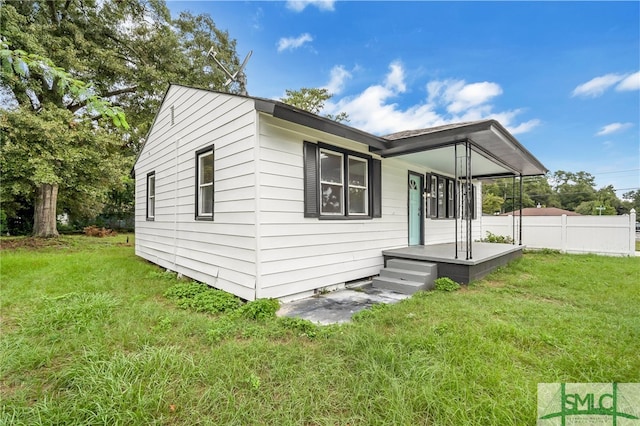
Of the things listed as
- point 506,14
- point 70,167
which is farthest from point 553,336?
point 70,167

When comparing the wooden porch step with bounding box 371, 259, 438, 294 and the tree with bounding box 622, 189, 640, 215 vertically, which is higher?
the tree with bounding box 622, 189, 640, 215

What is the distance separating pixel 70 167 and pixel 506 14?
13997mm

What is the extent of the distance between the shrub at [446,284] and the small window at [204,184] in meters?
4.24

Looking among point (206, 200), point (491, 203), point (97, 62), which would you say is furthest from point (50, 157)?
point (491, 203)

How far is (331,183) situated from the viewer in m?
4.96

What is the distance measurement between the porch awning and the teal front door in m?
0.47

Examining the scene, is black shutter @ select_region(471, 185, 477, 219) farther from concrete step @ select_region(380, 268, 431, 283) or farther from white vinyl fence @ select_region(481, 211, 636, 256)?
concrete step @ select_region(380, 268, 431, 283)

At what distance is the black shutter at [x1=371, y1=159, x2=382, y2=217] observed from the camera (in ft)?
18.4

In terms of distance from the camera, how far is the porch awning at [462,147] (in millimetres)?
4734

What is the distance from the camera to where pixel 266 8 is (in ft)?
28.1

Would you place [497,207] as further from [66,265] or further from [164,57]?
[66,265]

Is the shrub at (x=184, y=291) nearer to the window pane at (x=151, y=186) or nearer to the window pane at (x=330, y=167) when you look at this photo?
the window pane at (x=330, y=167)

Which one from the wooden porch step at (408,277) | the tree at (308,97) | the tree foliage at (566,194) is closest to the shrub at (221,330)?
the wooden porch step at (408,277)

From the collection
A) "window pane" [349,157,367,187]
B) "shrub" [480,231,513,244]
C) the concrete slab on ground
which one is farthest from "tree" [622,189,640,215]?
the concrete slab on ground
